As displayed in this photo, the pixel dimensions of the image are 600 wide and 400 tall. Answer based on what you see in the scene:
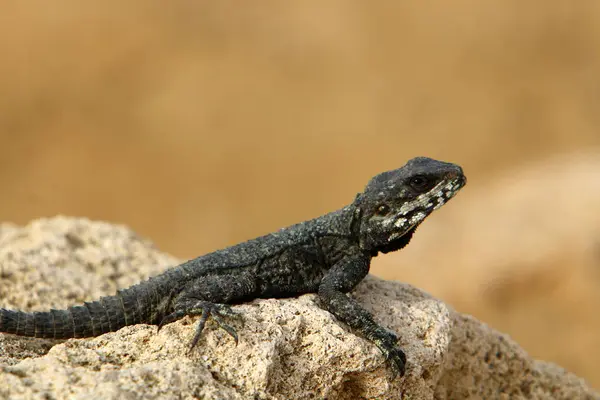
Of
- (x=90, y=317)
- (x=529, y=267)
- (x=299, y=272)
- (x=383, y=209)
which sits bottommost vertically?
(x=90, y=317)

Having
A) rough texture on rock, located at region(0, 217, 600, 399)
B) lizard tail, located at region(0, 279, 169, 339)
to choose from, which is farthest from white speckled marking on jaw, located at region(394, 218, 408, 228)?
lizard tail, located at region(0, 279, 169, 339)

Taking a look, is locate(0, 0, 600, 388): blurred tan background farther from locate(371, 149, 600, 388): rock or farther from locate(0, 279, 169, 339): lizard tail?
locate(0, 279, 169, 339): lizard tail

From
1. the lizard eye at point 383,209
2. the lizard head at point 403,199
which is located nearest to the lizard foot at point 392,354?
the lizard head at point 403,199

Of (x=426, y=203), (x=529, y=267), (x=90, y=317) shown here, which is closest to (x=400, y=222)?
(x=426, y=203)

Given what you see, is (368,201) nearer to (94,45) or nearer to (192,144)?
(192,144)

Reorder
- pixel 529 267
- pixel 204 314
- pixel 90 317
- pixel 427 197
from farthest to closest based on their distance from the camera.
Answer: pixel 529 267
pixel 427 197
pixel 90 317
pixel 204 314

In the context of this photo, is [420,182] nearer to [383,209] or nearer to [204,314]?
[383,209]
